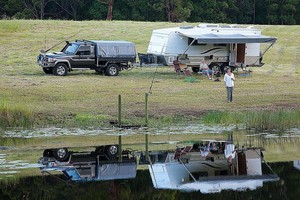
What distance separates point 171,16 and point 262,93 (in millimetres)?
47882

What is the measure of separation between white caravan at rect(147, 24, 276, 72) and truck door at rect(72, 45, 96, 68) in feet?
11.5

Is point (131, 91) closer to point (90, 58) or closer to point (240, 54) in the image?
point (90, 58)

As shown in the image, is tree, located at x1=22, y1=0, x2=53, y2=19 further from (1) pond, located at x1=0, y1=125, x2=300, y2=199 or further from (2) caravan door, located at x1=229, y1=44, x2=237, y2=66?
(1) pond, located at x1=0, y1=125, x2=300, y2=199

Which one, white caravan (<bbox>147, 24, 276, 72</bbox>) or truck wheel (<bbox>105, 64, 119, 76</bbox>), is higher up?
white caravan (<bbox>147, 24, 276, 72</bbox>)

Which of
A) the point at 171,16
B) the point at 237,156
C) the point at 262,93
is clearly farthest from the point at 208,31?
the point at 171,16

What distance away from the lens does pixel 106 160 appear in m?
Answer: 20.8

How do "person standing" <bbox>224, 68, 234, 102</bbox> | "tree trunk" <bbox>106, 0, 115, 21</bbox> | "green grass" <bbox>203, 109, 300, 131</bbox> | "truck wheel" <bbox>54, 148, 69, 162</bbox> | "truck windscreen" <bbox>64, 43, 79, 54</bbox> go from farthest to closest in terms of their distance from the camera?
1. "tree trunk" <bbox>106, 0, 115, 21</bbox>
2. "truck windscreen" <bbox>64, 43, 79, 54</bbox>
3. "person standing" <bbox>224, 68, 234, 102</bbox>
4. "green grass" <bbox>203, 109, 300, 131</bbox>
5. "truck wheel" <bbox>54, 148, 69, 162</bbox>

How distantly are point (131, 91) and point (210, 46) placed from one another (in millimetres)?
8845

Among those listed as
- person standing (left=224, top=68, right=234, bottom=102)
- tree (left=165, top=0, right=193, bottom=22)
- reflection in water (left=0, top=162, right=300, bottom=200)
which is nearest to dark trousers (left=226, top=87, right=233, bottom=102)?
person standing (left=224, top=68, right=234, bottom=102)

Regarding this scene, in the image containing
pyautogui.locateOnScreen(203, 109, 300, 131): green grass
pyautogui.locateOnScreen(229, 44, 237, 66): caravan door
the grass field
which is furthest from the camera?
pyautogui.locateOnScreen(229, 44, 237, 66): caravan door

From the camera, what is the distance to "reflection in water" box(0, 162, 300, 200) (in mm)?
16422

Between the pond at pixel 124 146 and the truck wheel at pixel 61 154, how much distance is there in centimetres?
41

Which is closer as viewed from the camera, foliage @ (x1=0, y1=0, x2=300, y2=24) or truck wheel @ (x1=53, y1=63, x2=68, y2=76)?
truck wheel @ (x1=53, y1=63, x2=68, y2=76)

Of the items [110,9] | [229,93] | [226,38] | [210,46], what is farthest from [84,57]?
[110,9]
